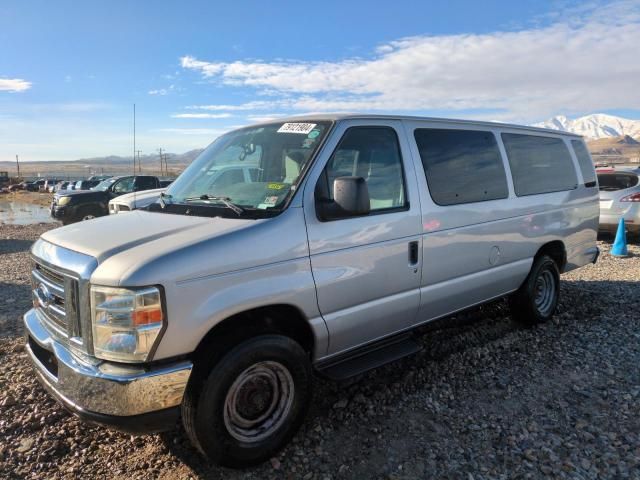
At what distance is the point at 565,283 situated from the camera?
698 centimetres

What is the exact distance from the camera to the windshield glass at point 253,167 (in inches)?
125

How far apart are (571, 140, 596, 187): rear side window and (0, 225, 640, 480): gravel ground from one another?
1.92 m

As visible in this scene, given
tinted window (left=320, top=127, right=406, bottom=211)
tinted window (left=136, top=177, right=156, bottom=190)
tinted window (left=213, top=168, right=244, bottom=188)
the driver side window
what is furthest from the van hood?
tinted window (left=136, top=177, right=156, bottom=190)

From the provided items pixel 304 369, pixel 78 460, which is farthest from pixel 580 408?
pixel 78 460

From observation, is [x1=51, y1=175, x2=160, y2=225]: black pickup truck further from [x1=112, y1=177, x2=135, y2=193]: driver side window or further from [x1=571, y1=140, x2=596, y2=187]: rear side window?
[x1=571, y1=140, x2=596, y2=187]: rear side window

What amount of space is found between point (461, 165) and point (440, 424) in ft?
7.08

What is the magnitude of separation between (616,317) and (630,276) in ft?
7.67

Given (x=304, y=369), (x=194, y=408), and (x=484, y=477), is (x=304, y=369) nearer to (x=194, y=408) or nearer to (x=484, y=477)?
(x=194, y=408)

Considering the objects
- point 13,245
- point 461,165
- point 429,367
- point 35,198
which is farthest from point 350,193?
point 35,198

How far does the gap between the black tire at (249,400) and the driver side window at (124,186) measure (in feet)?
50.1

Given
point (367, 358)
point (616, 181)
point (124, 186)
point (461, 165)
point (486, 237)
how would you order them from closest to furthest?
point (367, 358) → point (461, 165) → point (486, 237) → point (616, 181) → point (124, 186)

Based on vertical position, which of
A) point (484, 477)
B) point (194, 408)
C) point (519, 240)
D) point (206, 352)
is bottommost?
point (484, 477)

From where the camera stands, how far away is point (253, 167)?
138 inches

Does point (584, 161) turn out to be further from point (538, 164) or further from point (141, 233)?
point (141, 233)
